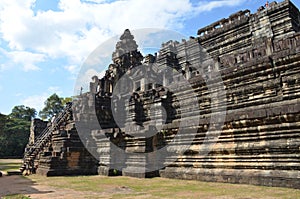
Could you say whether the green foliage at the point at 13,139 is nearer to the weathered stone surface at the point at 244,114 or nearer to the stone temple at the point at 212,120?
the stone temple at the point at 212,120

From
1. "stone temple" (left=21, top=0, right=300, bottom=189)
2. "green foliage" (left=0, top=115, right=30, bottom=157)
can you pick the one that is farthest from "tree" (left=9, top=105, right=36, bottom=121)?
"stone temple" (left=21, top=0, right=300, bottom=189)

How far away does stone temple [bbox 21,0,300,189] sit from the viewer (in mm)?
10305

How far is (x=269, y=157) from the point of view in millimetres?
10086

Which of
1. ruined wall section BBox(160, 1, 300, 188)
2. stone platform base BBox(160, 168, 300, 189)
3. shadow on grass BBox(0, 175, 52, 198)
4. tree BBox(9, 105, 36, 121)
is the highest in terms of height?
tree BBox(9, 105, 36, 121)

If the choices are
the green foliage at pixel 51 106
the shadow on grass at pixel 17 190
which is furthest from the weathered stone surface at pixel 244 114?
the green foliage at pixel 51 106

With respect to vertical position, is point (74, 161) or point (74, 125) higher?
point (74, 125)

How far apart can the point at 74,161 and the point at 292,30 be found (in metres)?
16.6

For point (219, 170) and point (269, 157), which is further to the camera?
point (219, 170)

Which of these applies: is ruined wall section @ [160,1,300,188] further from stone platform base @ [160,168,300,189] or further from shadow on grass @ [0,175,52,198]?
shadow on grass @ [0,175,52,198]

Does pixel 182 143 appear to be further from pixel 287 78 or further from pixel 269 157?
pixel 287 78

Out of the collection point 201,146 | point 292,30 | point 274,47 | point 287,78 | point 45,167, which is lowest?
point 45,167

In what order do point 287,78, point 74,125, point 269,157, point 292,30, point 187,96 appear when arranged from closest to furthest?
point 269,157
point 287,78
point 187,96
point 292,30
point 74,125

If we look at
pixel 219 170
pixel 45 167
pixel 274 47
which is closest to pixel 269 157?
pixel 219 170

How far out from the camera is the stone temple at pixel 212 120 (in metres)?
10.3
